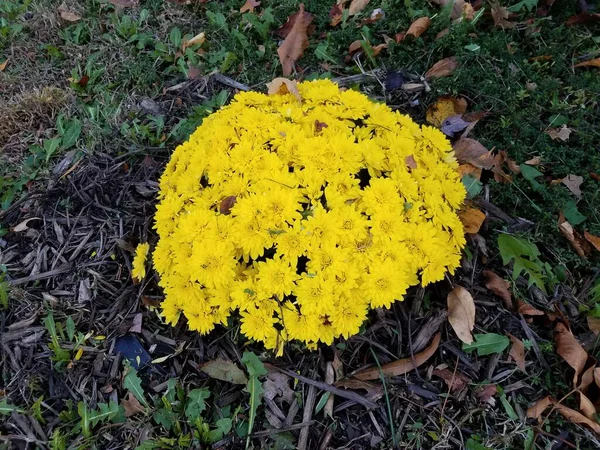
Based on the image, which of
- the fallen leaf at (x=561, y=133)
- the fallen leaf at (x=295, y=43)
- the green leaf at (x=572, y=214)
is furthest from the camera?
the fallen leaf at (x=295, y=43)

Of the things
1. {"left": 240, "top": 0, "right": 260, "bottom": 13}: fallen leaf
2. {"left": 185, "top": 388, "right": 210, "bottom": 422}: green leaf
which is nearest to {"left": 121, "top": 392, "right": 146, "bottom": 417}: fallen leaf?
{"left": 185, "top": 388, "right": 210, "bottom": 422}: green leaf

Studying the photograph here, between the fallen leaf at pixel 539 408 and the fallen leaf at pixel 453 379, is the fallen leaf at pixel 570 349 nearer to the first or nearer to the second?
the fallen leaf at pixel 539 408

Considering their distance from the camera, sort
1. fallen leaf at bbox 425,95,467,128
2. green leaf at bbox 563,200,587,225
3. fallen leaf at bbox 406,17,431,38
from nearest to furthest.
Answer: green leaf at bbox 563,200,587,225 → fallen leaf at bbox 425,95,467,128 → fallen leaf at bbox 406,17,431,38

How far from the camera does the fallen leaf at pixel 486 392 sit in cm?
211

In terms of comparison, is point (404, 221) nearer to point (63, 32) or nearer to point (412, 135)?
point (412, 135)

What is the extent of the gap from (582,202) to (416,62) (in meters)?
1.31

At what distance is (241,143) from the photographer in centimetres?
213

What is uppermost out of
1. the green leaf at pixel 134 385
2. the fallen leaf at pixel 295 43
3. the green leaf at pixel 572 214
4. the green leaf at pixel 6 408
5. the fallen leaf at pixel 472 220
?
the fallen leaf at pixel 295 43

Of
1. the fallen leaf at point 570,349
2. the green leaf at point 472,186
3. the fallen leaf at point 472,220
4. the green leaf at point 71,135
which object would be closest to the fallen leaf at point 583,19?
the green leaf at point 472,186

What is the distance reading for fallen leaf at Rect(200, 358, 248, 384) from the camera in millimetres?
2125

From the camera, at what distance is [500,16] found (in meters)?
3.34

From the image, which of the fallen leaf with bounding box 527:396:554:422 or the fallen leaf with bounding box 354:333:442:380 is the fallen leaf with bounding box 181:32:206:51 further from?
the fallen leaf with bounding box 527:396:554:422

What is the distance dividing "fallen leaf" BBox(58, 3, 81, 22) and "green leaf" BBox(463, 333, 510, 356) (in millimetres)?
3580

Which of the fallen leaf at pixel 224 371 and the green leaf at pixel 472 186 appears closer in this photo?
the fallen leaf at pixel 224 371
